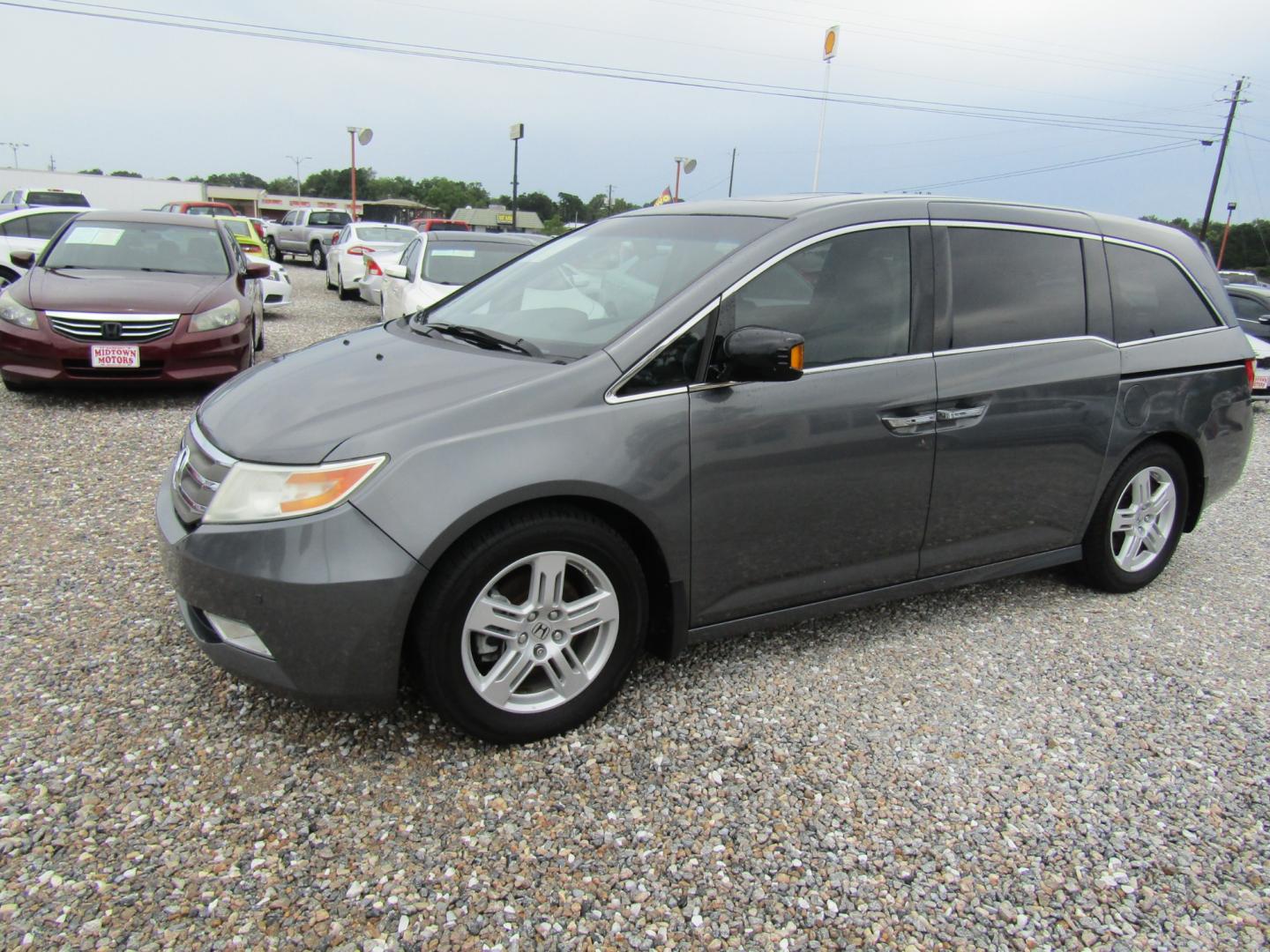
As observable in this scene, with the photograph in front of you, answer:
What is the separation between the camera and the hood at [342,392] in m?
2.54

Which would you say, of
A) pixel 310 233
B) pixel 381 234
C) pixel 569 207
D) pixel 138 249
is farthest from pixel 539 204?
pixel 138 249

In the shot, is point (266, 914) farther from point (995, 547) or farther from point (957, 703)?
point (995, 547)

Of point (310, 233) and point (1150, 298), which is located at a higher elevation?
point (1150, 298)

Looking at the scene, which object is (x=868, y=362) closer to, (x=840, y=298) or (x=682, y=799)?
(x=840, y=298)

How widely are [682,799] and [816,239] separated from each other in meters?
1.88

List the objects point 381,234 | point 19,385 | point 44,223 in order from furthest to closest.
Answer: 1. point 381,234
2. point 44,223
3. point 19,385

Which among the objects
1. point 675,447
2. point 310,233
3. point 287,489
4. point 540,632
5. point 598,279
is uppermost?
point 598,279

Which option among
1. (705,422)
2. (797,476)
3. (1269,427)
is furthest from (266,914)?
(1269,427)

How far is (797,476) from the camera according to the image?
2965 mm

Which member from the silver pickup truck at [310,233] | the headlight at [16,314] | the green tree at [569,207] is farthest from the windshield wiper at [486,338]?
the green tree at [569,207]

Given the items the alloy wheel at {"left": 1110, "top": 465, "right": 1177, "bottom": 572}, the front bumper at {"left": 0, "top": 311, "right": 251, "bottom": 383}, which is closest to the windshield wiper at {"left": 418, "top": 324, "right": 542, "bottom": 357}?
the alloy wheel at {"left": 1110, "top": 465, "right": 1177, "bottom": 572}

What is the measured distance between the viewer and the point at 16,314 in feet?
21.6

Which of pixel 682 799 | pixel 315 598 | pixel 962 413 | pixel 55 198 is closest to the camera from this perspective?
pixel 315 598

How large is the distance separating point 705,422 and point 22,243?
566 inches
